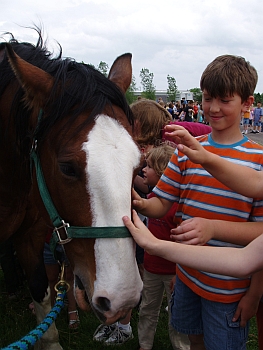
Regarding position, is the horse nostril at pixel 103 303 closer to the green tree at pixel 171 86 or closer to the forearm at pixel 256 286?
the forearm at pixel 256 286

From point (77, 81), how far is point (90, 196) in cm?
71

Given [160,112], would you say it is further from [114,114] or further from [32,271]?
[32,271]

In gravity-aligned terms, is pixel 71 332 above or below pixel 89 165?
below

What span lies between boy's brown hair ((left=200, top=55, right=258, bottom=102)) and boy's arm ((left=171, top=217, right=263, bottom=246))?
2.21ft

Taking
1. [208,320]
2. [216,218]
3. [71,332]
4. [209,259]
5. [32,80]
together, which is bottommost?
[71,332]

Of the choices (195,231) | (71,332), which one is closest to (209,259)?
(195,231)

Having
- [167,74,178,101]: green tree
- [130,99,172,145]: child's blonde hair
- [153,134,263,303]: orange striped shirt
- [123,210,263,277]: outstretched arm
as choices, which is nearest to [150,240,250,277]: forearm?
[123,210,263,277]: outstretched arm

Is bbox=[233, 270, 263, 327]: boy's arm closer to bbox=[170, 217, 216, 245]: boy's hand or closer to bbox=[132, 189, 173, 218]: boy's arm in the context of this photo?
bbox=[170, 217, 216, 245]: boy's hand

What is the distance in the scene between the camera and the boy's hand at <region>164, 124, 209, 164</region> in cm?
152

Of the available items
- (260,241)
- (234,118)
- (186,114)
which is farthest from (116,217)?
(186,114)

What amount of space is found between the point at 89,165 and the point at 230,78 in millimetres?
863

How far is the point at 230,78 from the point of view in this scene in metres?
1.75

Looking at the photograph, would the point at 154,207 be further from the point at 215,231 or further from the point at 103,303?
the point at 103,303

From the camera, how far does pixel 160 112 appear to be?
321cm
